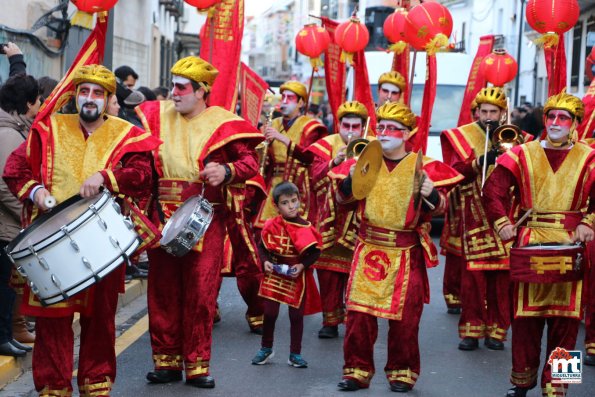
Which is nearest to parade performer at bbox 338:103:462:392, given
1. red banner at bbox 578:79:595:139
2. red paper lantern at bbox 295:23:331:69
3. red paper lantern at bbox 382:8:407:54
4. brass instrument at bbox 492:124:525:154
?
brass instrument at bbox 492:124:525:154

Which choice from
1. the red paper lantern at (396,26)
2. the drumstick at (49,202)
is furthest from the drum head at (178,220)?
the red paper lantern at (396,26)

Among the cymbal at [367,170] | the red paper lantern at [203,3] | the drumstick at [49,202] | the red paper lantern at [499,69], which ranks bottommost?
the drumstick at [49,202]

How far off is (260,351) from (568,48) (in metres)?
28.6

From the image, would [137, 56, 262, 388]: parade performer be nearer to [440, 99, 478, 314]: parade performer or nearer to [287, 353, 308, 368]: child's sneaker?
[287, 353, 308, 368]: child's sneaker

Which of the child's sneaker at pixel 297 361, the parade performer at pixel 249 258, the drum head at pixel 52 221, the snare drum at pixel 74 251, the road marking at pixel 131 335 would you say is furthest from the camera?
the road marking at pixel 131 335

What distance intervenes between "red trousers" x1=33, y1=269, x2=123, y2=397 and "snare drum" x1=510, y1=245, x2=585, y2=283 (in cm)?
243

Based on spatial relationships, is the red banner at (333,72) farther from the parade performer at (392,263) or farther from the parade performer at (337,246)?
the parade performer at (392,263)

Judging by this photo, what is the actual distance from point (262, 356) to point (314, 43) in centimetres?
553

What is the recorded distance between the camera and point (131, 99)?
11406 mm

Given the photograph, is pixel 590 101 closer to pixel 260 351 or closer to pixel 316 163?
pixel 316 163

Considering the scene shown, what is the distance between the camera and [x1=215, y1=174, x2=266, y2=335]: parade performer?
8.50m

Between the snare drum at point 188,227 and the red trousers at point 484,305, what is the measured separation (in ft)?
9.97

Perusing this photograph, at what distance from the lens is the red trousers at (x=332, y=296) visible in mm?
10047

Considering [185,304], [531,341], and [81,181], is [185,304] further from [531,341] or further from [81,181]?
[531,341]
